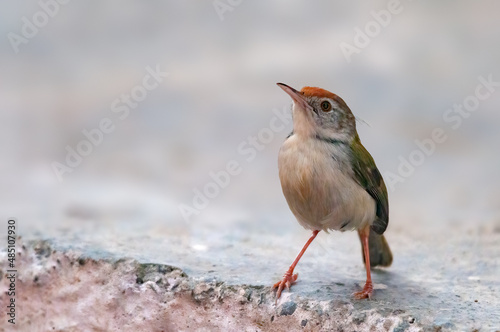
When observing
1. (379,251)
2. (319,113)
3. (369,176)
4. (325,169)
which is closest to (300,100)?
(319,113)

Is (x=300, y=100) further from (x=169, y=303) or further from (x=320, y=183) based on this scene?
(x=169, y=303)

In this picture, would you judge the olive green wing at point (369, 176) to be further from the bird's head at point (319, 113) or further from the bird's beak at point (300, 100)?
the bird's beak at point (300, 100)

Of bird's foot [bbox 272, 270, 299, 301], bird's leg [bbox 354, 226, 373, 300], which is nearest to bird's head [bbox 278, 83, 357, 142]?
bird's leg [bbox 354, 226, 373, 300]

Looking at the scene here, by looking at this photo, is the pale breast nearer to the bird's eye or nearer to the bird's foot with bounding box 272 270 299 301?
the bird's eye

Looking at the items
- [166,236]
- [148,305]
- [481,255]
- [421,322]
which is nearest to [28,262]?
Answer: [148,305]

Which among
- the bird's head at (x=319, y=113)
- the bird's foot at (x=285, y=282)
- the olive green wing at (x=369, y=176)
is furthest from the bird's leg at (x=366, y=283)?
the bird's head at (x=319, y=113)

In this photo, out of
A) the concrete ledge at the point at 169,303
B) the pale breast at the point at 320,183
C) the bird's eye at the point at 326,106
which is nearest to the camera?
the concrete ledge at the point at 169,303
